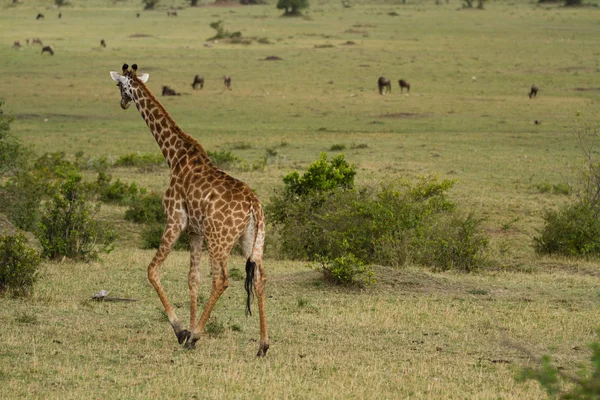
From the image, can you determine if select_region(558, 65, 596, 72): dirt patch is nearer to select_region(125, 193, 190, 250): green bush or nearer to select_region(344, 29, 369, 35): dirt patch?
select_region(344, 29, 369, 35): dirt patch

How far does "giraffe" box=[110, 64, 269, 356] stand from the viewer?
8898 millimetres

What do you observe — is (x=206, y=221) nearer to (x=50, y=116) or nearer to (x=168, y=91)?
(x=50, y=116)

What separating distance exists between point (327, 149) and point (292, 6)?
51.2m

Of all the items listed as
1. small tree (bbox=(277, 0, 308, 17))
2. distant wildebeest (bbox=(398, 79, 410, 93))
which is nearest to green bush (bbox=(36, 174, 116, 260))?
distant wildebeest (bbox=(398, 79, 410, 93))

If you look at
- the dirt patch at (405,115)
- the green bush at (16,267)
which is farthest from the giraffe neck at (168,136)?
the dirt patch at (405,115)

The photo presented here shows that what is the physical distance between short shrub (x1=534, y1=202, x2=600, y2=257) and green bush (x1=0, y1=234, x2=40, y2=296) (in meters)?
8.79

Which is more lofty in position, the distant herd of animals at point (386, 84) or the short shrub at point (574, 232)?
the short shrub at point (574, 232)

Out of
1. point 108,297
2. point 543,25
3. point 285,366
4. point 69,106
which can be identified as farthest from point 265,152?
point 543,25

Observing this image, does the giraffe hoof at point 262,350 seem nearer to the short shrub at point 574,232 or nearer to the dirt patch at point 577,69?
the short shrub at point 574,232

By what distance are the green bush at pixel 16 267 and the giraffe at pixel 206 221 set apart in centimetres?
252

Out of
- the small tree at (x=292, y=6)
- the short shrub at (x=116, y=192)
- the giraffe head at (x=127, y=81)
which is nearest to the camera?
the giraffe head at (x=127, y=81)

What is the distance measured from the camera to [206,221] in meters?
8.98

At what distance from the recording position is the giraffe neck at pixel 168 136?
9.48 m

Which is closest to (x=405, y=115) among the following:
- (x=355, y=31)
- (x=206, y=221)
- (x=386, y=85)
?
(x=386, y=85)
